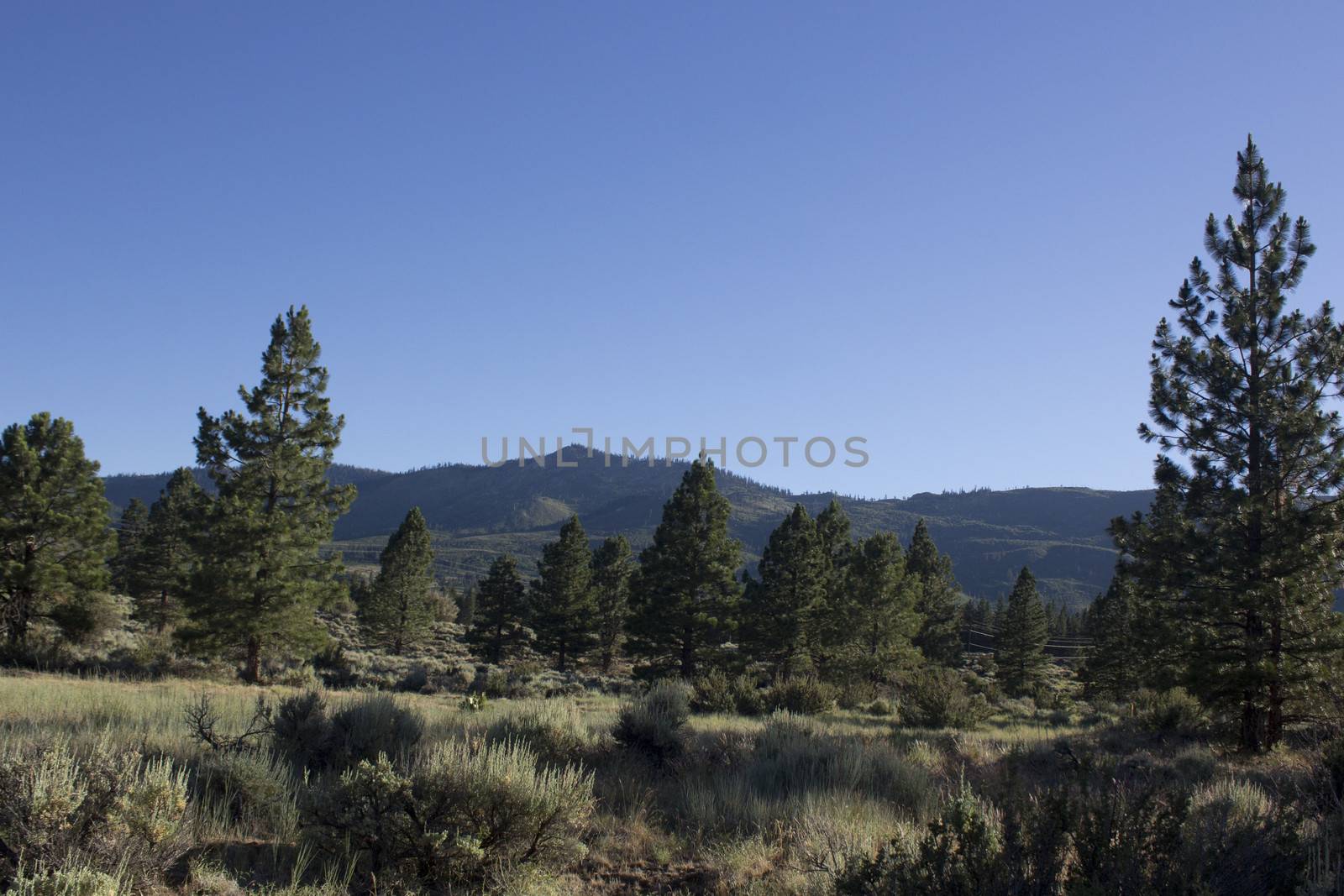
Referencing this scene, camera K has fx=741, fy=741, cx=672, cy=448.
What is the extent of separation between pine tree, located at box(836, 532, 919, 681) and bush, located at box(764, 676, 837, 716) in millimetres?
21190

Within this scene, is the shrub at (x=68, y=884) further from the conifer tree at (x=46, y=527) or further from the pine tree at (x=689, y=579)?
the pine tree at (x=689, y=579)

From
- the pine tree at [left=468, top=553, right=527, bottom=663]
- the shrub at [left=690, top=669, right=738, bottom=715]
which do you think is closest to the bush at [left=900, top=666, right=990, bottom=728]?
the shrub at [left=690, top=669, right=738, bottom=715]

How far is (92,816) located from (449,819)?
2.06 meters

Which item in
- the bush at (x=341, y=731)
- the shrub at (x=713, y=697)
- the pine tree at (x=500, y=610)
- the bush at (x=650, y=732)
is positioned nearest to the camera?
the bush at (x=341, y=731)

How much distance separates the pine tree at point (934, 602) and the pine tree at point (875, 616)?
11576mm

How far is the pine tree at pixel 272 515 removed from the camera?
2331cm

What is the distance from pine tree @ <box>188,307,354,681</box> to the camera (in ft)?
76.5

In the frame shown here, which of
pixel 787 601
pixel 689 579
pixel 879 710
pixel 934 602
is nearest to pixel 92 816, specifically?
pixel 879 710

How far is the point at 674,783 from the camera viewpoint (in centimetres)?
854

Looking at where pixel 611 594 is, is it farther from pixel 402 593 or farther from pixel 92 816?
pixel 92 816

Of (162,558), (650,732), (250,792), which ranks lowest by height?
(162,558)

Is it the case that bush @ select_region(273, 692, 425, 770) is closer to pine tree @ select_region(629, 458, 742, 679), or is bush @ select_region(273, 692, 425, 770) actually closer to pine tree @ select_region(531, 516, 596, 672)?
pine tree @ select_region(629, 458, 742, 679)

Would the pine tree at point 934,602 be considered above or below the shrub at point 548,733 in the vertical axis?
below

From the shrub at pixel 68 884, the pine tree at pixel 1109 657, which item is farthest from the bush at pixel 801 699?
the pine tree at pixel 1109 657
